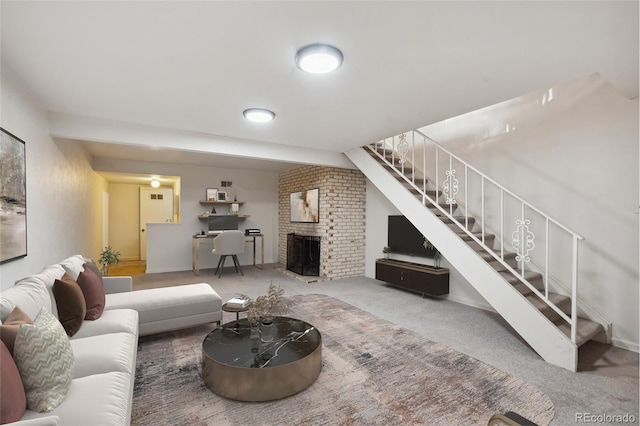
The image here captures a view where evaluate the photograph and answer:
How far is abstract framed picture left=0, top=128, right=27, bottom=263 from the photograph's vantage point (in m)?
2.13

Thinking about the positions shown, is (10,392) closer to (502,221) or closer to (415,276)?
(502,221)

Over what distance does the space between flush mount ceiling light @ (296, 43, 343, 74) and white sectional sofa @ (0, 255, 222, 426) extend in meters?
2.21

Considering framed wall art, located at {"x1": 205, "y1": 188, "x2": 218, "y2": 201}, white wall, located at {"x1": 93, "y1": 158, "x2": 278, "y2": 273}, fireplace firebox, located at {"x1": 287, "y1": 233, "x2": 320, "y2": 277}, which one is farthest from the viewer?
framed wall art, located at {"x1": 205, "y1": 188, "x2": 218, "y2": 201}

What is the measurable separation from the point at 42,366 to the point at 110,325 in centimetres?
102

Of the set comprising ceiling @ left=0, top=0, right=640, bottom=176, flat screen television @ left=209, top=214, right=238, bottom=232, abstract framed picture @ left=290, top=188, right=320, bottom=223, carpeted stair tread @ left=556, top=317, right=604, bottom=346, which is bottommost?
carpeted stair tread @ left=556, top=317, right=604, bottom=346

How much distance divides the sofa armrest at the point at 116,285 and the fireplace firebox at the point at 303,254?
3.30 m

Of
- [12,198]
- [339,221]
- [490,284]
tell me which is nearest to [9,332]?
[12,198]

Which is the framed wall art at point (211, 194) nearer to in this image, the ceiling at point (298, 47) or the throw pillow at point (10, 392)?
the ceiling at point (298, 47)

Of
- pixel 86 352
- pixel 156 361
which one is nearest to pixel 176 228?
pixel 156 361

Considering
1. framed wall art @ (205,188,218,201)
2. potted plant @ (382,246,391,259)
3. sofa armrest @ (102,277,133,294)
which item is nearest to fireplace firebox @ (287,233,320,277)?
potted plant @ (382,246,391,259)

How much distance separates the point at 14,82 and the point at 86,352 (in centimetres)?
229

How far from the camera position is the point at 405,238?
5074 millimetres

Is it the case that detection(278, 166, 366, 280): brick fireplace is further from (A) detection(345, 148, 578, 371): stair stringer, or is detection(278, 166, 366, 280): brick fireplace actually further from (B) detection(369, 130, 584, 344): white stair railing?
(A) detection(345, 148, 578, 371): stair stringer

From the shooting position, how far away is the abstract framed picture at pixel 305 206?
603cm
